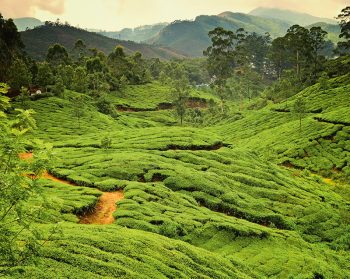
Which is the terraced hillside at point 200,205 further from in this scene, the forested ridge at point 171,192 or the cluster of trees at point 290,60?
the cluster of trees at point 290,60

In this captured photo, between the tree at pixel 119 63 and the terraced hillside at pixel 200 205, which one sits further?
the tree at pixel 119 63

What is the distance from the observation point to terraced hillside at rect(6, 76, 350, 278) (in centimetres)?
2633

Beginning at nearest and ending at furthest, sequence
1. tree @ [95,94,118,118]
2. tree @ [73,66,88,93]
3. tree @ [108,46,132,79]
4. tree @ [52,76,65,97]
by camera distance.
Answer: tree @ [52,76,65,97]
tree @ [95,94,118,118]
tree @ [73,66,88,93]
tree @ [108,46,132,79]

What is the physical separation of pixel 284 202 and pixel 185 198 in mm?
14050

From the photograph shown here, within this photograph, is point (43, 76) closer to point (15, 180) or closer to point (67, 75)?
point (67, 75)

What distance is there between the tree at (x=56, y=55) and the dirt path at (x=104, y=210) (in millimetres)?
122808

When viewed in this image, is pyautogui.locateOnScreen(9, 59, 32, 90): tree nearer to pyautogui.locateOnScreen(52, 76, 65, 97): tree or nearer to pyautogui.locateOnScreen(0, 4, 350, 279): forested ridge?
pyautogui.locateOnScreen(0, 4, 350, 279): forested ridge

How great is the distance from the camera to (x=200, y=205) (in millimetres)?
43531

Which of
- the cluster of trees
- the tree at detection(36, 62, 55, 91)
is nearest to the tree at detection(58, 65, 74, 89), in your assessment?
the tree at detection(36, 62, 55, 91)

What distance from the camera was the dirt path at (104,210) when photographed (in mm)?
35344

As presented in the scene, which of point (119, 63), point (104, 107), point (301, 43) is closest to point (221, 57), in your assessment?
point (119, 63)

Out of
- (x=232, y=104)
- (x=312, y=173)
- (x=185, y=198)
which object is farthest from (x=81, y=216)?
(x=232, y=104)

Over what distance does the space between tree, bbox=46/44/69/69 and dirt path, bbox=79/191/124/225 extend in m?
123

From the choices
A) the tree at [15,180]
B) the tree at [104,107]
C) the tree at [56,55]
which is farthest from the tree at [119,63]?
the tree at [15,180]
